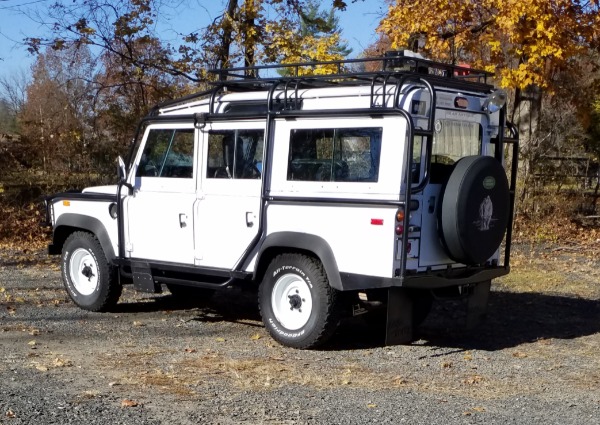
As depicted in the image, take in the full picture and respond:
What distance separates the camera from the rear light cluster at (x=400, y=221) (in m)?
7.51

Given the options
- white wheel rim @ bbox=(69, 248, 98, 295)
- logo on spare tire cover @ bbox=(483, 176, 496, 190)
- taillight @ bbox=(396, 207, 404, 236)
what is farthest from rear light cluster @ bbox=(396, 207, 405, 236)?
white wheel rim @ bbox=(69, 248, 98, 295)

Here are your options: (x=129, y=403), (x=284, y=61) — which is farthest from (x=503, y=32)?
(x=129, y=403)

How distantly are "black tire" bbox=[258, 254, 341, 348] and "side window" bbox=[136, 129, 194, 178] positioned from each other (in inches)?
62.2

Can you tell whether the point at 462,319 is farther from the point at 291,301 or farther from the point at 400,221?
the point at 400,221

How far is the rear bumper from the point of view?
7.62 m

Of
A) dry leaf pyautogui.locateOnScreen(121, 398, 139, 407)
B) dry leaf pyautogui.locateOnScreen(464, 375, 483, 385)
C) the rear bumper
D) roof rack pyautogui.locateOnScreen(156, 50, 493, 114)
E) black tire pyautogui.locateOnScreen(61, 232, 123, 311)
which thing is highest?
roof rack pyautogui.locateOnScreen(156, 50, 493, 114)

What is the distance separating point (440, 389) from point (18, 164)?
51.3ft

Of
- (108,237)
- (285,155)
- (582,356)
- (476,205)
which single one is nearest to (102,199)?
(108,237)

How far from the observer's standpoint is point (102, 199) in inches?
392

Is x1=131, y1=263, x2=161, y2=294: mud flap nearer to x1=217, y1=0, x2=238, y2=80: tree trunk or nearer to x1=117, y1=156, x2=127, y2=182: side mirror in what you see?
x1=117, y1=156, x2=127, y2=182: side mirror

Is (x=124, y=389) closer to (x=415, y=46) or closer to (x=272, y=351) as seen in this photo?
(x=272, y=351)

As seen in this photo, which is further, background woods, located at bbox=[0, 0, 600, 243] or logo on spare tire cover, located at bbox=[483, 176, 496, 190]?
background woods, located at bbox=[0, 0, 600, 243]

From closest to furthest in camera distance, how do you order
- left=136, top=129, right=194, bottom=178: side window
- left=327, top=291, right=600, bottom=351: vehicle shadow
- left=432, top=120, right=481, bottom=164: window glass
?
left=432, top=120, right=481, bottom=164: window glass < left=327, top=291, right=600, bottom=351: vehicle shadow < left=136, top=129, right=194, bottom=178: side window

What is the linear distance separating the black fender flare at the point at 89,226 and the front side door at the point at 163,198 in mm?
286
